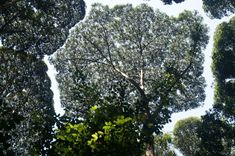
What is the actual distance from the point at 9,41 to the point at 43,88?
4510mm

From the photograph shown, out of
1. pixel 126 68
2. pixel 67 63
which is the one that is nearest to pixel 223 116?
pixel 126 68

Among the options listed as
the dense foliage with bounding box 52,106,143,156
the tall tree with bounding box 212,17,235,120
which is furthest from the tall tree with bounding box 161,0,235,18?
the dense foliage with bounding box 52,106,143,156

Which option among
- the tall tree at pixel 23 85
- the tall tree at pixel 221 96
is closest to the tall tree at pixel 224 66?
the tall tree at pixel 221 96

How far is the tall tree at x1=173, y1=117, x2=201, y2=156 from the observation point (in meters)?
36.1

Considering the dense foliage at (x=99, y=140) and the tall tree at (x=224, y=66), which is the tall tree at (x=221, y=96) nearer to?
the tall tree at (x=224, y=66)

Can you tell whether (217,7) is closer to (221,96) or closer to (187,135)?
(221,96)

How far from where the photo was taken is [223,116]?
80.5 feet

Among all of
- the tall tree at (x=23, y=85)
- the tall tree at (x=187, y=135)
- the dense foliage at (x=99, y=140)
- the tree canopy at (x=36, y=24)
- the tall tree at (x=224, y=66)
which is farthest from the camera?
the tall tree at (x=187, y=135)

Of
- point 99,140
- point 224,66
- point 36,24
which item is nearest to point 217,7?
point 224,66

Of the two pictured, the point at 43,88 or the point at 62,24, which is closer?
the point at 62,24

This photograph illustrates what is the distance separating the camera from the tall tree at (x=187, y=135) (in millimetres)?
36062

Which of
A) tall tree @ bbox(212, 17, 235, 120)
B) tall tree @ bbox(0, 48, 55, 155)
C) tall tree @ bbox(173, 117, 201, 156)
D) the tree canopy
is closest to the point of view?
the tree canopy

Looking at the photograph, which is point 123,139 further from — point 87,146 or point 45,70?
point 45,70

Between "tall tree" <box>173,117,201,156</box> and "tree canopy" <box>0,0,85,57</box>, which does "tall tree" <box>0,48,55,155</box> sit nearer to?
"tree canopy" <box>0,0,85,57</box>
